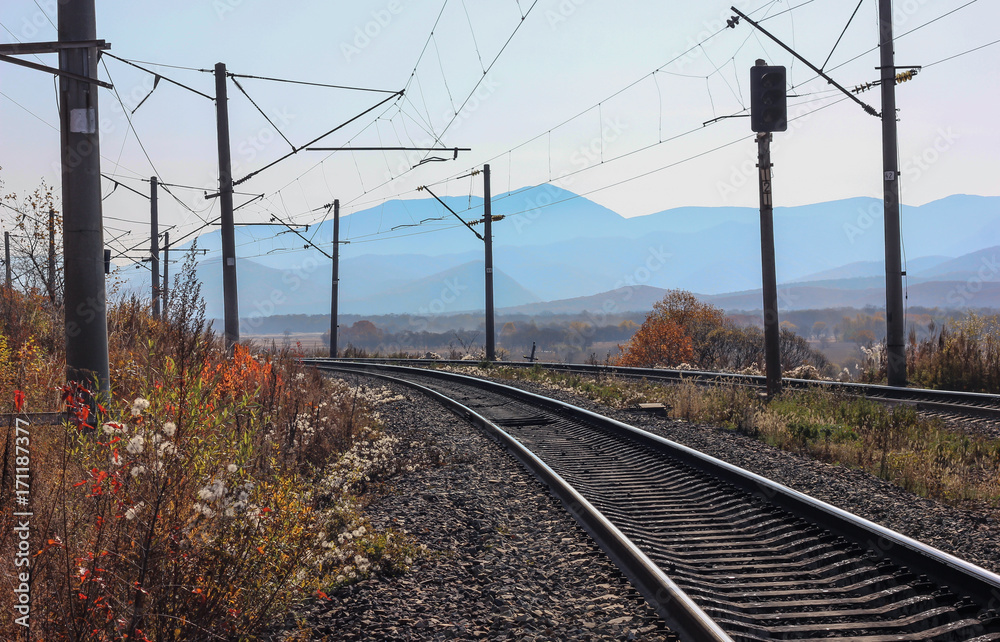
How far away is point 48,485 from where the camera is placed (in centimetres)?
443

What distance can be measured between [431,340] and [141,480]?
525 ft

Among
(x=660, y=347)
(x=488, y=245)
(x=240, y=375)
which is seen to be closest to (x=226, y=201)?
(x=240, y=375)

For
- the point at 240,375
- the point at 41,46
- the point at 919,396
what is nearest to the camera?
the point at 41,46

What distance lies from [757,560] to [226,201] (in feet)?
48.6

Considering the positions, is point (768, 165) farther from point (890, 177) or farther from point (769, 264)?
point (890, 177)

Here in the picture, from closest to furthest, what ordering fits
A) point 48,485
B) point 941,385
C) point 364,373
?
1. point 48,485
2. point 941,385
3. point 364,373

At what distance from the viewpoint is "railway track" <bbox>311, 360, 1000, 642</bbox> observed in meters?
3.55

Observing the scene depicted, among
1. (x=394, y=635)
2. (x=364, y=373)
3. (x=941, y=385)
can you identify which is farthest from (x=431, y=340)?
(x=394, y=635)

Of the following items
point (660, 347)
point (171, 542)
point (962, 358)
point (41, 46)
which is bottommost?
point (171, 542)

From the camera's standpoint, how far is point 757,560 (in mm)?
4633

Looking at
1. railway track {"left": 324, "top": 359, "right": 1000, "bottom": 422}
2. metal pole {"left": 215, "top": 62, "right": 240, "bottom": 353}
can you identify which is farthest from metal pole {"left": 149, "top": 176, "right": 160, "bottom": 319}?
railway track {"left": 324, "top": 359, "right": 1000, "bottom": 422}

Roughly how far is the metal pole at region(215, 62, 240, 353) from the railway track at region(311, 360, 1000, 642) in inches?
423

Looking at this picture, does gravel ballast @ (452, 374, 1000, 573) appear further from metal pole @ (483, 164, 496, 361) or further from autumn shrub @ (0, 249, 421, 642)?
metal pole @ (483, 164, 496, 361)

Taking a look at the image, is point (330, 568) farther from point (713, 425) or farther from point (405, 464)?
point (713, 425)
